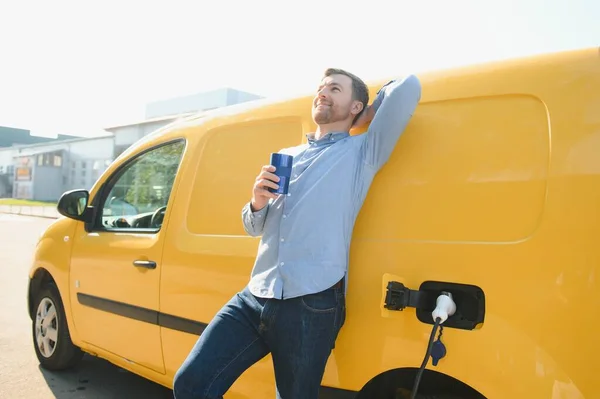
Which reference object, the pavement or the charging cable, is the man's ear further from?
the pavement

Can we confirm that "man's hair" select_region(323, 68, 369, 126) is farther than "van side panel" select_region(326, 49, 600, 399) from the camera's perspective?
Yes

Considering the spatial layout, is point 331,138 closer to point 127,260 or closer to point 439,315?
point 439,315

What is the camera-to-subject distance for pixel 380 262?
6.47 ft

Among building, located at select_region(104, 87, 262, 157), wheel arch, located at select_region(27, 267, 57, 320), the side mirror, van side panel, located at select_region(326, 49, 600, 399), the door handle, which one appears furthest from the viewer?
building, located at select_region(104, 87, 262, 157)

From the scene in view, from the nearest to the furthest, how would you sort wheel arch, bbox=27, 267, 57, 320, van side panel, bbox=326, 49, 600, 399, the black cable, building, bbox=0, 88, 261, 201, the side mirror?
van side panel, bbox=326, 49, 600, 399, the black cable, the side mirror, wheel arch, bbox=27, 267, 57, 320, building, bbox=0, 88, 261, 201

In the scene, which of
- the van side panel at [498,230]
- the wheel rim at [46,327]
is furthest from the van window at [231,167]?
the wheel rim at [46,327]

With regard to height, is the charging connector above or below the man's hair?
below

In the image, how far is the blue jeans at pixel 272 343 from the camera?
186cm

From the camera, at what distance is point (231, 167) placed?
2725 mm

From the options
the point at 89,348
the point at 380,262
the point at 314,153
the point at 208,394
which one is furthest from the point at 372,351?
the point at 89,348

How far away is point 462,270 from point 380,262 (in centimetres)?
32

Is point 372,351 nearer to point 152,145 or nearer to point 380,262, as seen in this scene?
point 380,262

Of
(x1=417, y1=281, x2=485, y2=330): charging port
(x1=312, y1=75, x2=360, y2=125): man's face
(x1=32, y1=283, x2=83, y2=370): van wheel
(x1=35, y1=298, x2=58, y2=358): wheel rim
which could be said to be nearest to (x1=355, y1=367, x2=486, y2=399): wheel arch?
(x1=417, y1=281, x2=485, y2=330): charging port

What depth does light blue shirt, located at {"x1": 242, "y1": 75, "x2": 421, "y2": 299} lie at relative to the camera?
6.22 feet
